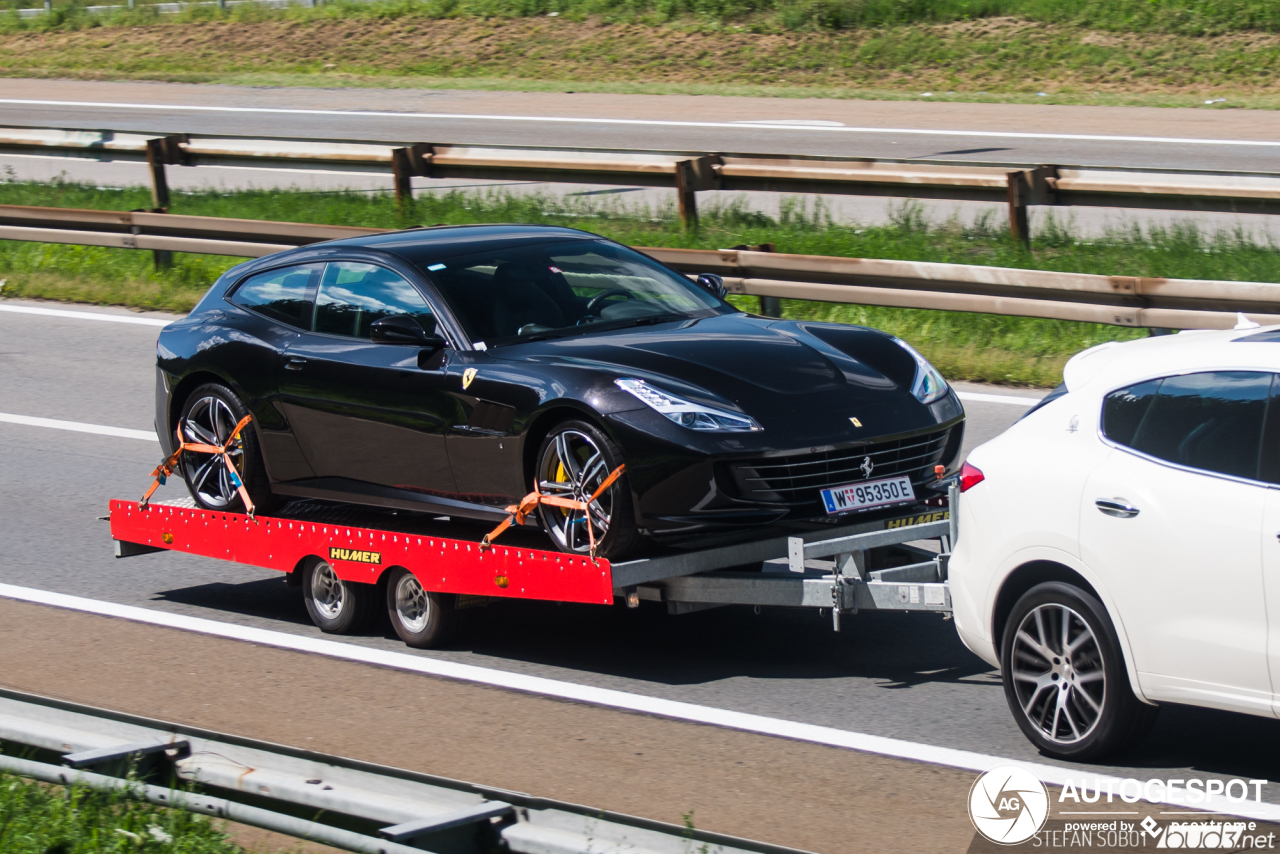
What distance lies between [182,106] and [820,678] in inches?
1061

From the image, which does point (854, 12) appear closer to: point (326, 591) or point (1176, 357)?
point (326, 591)

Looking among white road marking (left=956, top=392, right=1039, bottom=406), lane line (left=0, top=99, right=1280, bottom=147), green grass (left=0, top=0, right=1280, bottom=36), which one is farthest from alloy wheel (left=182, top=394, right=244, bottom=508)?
green grass (left=0, top=0, right=1280, bottom=36)

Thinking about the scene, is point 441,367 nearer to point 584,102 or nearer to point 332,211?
point 332,211

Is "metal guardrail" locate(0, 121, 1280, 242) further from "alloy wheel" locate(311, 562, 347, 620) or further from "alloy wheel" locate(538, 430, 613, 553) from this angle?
"alloy wheel" locate(311, 562, 347, 620)

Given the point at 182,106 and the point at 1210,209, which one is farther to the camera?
the point at 182,106

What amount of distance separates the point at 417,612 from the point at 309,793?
3.17 metres

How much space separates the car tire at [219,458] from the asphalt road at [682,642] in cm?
57

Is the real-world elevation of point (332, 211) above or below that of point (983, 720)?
above

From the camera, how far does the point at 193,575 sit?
9.40m

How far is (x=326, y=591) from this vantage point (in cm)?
820

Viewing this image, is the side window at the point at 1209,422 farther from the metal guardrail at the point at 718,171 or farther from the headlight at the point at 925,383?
the metal guardrail at the point at 718,171

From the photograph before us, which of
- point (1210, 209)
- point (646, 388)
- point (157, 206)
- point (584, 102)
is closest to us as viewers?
point (646, 388)

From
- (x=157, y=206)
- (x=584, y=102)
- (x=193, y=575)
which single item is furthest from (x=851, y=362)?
(x=584, y=102)

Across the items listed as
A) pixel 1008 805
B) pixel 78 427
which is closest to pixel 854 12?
pixel 78 427
